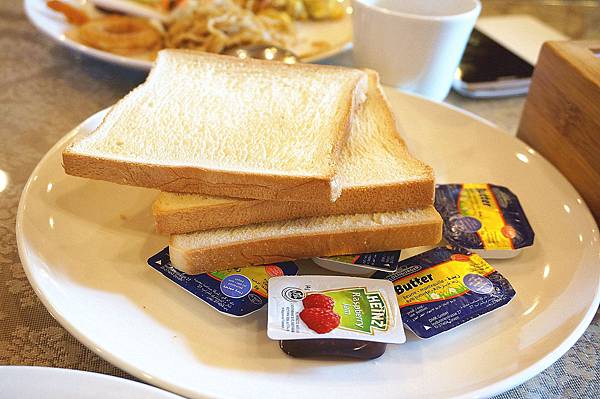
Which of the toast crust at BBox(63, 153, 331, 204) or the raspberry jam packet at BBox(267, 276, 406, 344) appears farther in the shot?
the toast crust at BBox(63, 153, 331, 204)

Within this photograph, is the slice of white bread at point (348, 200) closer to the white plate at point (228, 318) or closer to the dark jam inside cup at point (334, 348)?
the white plate at point (228, 318)

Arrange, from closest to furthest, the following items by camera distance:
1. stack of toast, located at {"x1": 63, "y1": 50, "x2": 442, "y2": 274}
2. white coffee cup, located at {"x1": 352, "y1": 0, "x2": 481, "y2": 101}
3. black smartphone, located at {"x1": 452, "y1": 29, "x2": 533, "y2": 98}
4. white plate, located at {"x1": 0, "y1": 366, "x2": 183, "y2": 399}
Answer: white plate, located at {"x1": 0, "y1": 366, "x2": 183, "y2": 399}, stack of toast, located at {"x1": 63, "y1": 50, "x2": 442, "y2": 274}, white coffee cup, located at {"x1": 352, "y1": 0, "x2": 481, "y2": 101}, black smartphone, located at {"x1": 452, "y1": 29, "x2": 533, "y2": 98}

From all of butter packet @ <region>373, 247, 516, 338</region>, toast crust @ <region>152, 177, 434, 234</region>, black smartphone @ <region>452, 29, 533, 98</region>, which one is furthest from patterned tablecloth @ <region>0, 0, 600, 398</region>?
toast crust @ <region>152, 177, 434, 234</region>

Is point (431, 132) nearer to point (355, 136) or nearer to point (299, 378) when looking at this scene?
point (355, 136)

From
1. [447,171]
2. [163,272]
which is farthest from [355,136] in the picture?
[163,272]

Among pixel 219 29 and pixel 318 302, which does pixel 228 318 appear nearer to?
pixel 318 302

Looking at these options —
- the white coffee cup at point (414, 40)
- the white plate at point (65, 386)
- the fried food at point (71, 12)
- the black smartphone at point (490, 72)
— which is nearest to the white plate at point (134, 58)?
the fried food at point (71, 12)

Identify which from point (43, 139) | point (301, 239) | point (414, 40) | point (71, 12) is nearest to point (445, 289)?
point (301, 239)

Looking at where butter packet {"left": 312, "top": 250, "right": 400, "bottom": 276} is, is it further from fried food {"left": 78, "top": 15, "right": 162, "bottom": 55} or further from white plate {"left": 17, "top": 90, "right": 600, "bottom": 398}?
fried food {"left": 78, "top": 15, "right": 162, "bottom": 55}
